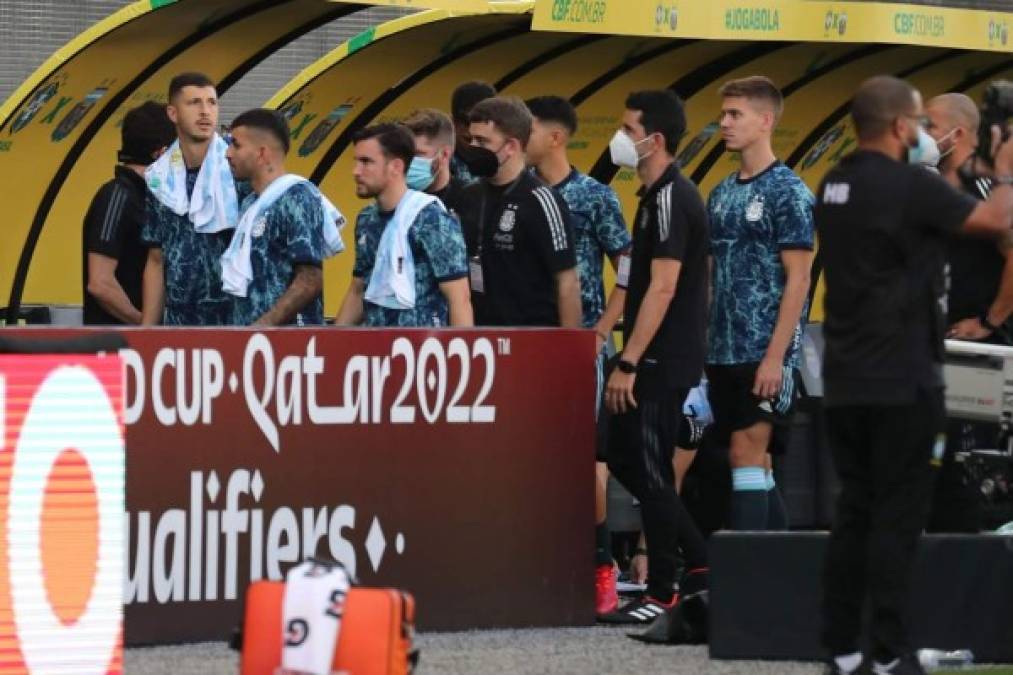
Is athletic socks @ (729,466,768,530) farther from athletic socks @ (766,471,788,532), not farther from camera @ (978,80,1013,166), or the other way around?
camera @ (978,80,1013,166)

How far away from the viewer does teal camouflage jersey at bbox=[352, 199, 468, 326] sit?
972 centimetres

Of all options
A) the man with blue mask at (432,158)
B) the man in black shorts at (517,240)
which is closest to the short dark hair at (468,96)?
the man with blue mask at (432,158)

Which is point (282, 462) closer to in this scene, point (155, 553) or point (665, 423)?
point (155, 553)

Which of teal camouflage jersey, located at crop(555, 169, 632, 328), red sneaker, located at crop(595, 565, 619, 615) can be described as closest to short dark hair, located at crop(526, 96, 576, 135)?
teal camouflage jersey, located at crop(555, 169, 632, 328)

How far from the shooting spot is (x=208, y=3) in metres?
13.1

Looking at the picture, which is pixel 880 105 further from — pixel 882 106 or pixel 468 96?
→ pixel 468 96

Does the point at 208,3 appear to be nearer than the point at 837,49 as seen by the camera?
Yes

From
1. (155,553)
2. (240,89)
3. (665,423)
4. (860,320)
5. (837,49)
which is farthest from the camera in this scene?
(240,89)

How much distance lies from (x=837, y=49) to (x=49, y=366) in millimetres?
9991

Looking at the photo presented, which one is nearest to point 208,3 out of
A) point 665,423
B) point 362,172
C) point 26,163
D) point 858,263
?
point 26,163

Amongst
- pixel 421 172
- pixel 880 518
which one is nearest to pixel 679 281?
pixel 421 172

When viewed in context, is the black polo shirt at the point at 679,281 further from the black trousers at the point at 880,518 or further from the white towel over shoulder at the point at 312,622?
the white towel over shoulder at the point at 312,622

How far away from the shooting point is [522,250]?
1002 cm

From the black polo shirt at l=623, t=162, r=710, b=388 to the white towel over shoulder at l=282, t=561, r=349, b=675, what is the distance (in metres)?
3.11
